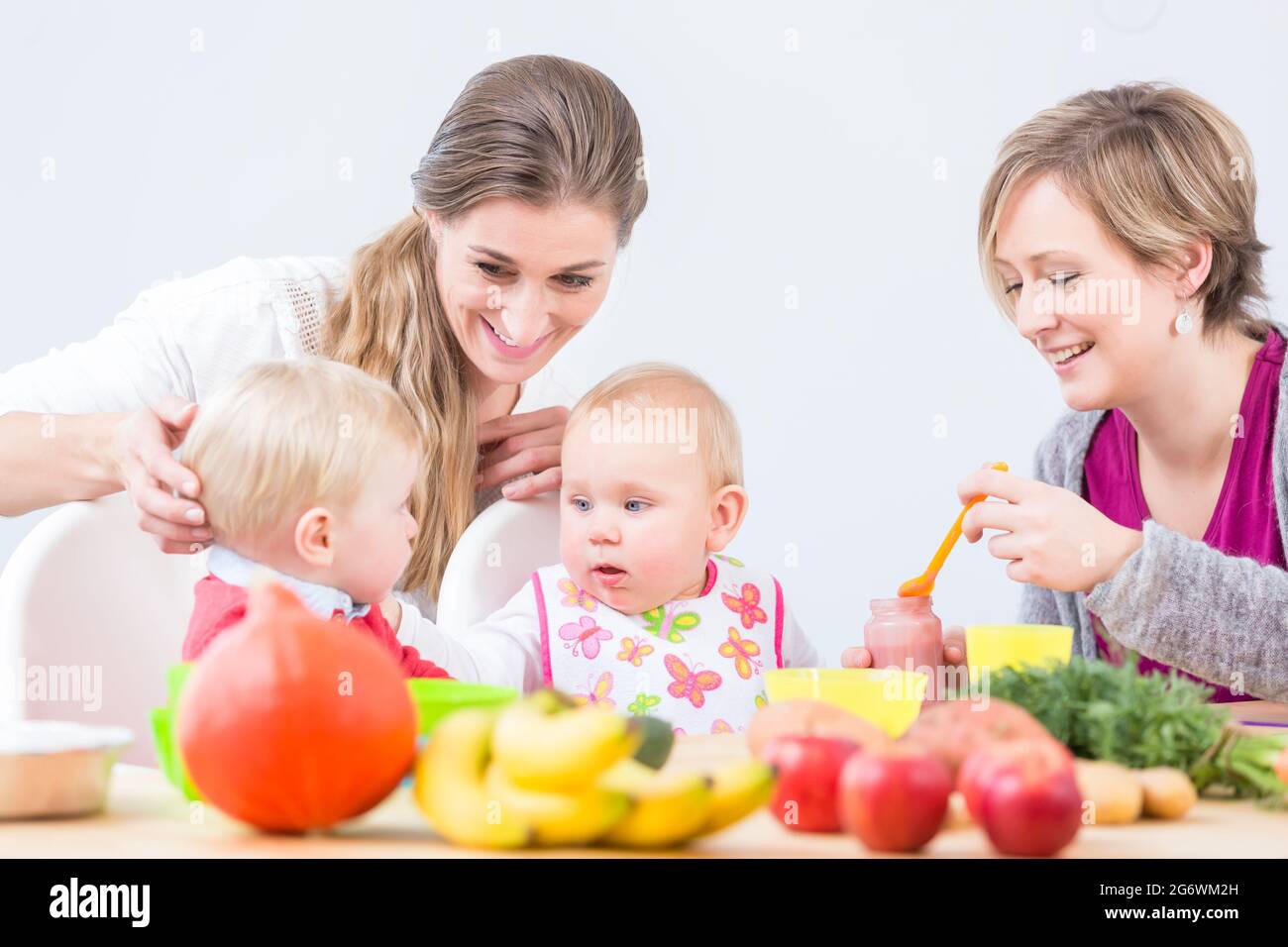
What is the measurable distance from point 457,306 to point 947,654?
2.73ft

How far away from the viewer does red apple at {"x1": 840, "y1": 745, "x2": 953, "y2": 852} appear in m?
0.61

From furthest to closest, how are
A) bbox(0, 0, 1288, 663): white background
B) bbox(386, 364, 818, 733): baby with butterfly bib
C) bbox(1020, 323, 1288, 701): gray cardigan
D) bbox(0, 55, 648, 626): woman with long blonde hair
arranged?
1. bbox(0, 0, 1288, 663): white background
2. bbox(0, 55, 648, 626): woman with long blonde hair
3. bbox(386, 364, 818, 733): baby with butterfly bib
4. bbox(1020, 323, 1288, 701): gray cardigan

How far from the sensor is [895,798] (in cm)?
61

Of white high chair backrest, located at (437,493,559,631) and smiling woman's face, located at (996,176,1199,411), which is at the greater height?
smiling woman's face, located at (996,176,1199,411)

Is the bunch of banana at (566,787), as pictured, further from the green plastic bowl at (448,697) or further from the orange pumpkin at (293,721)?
the green plastic bowl at (448,697)

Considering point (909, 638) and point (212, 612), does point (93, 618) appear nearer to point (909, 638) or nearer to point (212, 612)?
point (212, 612)

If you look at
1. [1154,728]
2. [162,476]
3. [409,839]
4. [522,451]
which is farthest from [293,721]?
[522,451]

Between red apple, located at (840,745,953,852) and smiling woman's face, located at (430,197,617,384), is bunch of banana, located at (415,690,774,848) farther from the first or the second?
smiling woman's face, located at (430,197,617,384)

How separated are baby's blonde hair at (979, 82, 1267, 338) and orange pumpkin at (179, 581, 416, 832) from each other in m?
1.48

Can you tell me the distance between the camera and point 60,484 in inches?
61.4

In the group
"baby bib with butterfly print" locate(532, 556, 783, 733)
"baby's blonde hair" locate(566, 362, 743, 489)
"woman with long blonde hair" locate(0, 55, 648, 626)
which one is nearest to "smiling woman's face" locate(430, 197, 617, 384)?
"woman with long blonde hair" locate(0, 55, 648, 626)

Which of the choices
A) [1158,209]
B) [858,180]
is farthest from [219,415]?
[858,180]

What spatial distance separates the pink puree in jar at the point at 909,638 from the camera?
4.29ft
